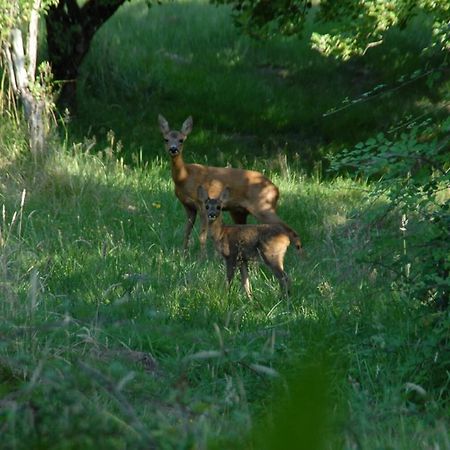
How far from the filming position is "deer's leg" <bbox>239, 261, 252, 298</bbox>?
785cm

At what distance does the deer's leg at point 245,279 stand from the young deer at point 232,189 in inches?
79.7

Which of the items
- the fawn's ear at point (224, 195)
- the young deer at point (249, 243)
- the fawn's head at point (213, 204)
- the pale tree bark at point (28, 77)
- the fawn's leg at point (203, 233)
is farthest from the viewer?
the pale tree bark at point (28, 77)

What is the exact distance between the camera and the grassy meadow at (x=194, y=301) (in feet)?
10.2

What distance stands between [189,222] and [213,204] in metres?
0.94

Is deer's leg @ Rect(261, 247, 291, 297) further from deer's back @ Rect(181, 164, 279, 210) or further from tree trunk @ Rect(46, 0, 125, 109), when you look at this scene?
tree trunk @ Rect(46, 0, 125, 109)

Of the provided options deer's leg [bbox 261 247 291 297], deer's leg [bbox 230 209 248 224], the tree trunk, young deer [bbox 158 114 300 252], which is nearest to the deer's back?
young deer [bbox 158 114 300 252]

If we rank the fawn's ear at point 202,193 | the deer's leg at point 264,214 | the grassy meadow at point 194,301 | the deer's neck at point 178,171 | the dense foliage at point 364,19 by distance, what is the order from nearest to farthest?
1. the grassy meadow at point 194,301
2. the fawn's ear at point 202,193
3. the deer's leg at point 264,214
4. the deer's neck at point 178,171
5. the dense foliage at point 364,19

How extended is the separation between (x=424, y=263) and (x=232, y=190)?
4.87 meters

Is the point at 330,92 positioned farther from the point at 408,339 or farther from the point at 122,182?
the point at 408,339

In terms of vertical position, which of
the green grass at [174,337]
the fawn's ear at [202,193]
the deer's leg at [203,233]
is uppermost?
the fawn's ear at [202,193]

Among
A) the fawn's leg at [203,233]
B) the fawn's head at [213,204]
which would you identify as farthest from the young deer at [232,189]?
the fawn's head at [213,204]

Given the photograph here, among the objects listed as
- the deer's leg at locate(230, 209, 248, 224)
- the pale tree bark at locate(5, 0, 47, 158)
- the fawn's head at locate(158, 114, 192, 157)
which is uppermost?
the pale tree bark at locate(5, 0, 47, 158)

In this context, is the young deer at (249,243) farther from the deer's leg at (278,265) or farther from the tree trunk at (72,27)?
the tree trunk at (72,27)

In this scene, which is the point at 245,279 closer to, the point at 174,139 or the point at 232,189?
the point at 232,189
